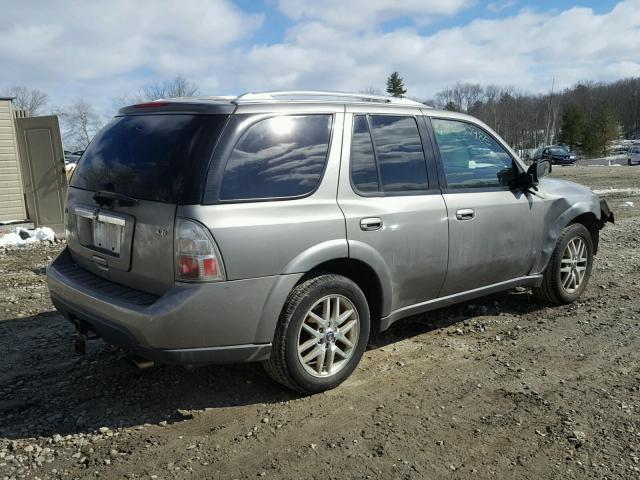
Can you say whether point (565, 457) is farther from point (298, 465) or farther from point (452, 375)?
point (298, 465)

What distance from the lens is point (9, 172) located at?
37.2ft

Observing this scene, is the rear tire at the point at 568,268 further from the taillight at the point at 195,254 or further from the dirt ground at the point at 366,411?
the taillight at the point at 195,254

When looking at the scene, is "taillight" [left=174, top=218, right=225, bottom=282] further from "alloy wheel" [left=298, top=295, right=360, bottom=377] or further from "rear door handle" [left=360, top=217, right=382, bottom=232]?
"rear door handle" [left=360, top=217, right=382, bottom=232]

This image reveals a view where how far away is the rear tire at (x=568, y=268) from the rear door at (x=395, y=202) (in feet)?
5.21

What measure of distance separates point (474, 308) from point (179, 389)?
295cm

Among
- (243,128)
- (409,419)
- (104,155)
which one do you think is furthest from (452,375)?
(104,155)

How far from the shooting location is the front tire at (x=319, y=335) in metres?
3.32

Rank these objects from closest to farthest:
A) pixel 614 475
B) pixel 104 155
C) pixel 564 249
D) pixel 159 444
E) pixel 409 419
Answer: pixel 614 475, pixel 159 444, pixel 409 419, pixel 104 155, pixel 564 249

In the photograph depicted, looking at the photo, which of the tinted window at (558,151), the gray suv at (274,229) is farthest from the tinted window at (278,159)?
the tinted window at (558,151)

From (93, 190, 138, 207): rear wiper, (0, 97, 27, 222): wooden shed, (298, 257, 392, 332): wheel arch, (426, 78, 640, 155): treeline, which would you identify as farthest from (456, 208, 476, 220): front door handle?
(426, 78, 640, 155): treeline

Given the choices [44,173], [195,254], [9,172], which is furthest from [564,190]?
[9,172]

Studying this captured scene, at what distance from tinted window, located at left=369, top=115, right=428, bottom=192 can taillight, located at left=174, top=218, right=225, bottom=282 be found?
1384 mm

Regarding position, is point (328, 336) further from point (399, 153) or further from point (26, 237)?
point (26, 237)

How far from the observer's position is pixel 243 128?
3.19 meters
